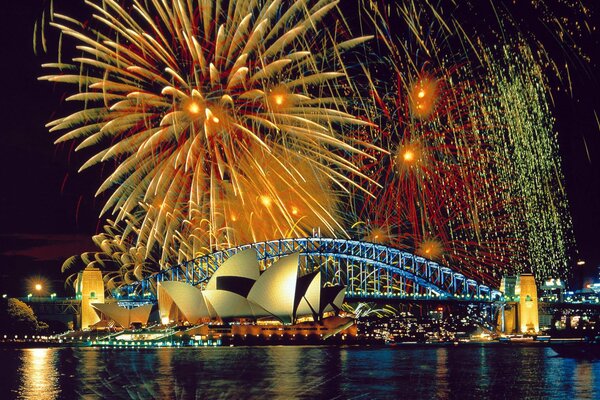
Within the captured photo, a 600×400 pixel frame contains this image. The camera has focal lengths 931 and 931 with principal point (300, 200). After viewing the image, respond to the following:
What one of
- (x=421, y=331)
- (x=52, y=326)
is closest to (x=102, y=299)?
(x=52, y=326)

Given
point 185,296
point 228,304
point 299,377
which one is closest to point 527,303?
Answer: point 228,304

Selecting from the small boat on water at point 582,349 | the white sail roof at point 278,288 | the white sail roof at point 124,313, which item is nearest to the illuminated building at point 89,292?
the white sail roof at point 124,313

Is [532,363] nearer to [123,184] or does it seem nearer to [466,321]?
[123,184]

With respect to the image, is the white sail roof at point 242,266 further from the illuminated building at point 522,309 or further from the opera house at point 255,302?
the illuminated building at point 522,309

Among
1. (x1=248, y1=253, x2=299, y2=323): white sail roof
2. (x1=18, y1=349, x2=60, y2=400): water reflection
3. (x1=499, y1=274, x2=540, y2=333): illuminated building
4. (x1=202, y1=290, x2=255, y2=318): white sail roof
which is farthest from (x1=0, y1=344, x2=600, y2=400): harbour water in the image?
(x1=499, y1=274, x2=540, y2=333): illuminated building

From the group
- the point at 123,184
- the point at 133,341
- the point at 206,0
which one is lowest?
the point at 133,341

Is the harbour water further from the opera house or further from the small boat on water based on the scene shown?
the opera house
